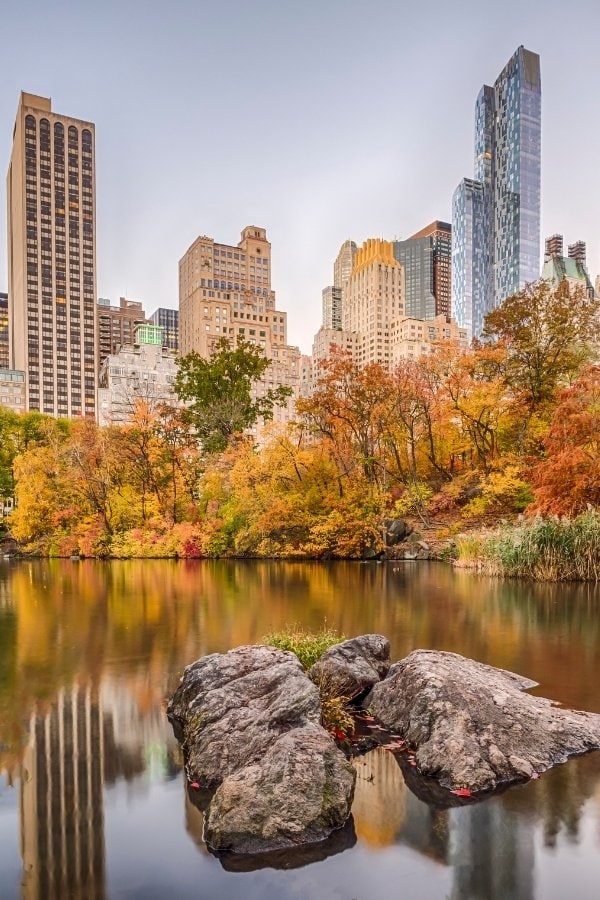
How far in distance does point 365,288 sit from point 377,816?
507 feet

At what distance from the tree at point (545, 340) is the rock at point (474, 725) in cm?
2486

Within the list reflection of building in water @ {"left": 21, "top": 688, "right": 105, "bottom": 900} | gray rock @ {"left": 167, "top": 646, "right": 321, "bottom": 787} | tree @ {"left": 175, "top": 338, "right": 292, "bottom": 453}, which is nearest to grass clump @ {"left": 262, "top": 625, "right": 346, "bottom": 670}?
gray rock @ {"left": 167, "top": 646, "right": 321, "bottom": 787}

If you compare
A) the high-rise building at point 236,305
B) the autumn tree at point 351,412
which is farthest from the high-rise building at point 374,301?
the autumn tree at point 351,412

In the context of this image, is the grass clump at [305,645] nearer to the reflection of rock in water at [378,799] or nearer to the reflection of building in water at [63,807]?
the reflection of rock in water at [378,799]

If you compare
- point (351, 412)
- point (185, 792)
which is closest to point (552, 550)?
point (351, 412)

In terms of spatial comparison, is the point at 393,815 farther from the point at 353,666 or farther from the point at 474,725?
the point at 353,666

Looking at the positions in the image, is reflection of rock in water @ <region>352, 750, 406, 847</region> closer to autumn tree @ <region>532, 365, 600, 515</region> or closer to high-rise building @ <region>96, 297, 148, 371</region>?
autumn tree @ <region>532, 365, 600, 515</region>

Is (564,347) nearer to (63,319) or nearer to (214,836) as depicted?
(214,836)

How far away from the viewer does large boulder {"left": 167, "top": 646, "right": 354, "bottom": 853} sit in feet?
14.8

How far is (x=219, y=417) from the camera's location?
1521 inches

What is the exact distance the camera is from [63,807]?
17.0ft

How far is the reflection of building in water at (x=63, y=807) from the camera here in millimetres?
4258

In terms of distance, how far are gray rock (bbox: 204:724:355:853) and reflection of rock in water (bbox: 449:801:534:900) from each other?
3.00 feet

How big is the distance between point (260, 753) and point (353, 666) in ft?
7.18
